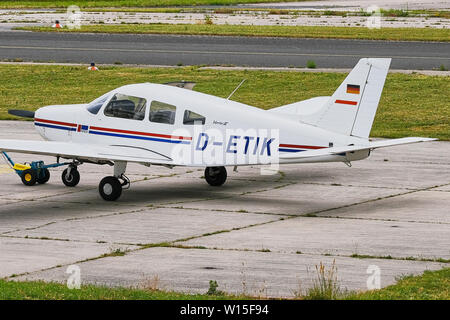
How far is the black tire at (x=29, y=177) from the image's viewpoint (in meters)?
22.6

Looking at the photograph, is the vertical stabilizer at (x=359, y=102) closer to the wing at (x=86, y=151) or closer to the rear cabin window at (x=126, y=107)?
the wing at (x=86, y=151)

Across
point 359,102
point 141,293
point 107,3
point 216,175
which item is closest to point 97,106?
point 216,175

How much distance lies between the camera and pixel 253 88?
39.5m

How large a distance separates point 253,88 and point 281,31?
21.6 m

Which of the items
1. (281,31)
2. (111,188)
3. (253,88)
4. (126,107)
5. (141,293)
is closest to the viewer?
(141,293)

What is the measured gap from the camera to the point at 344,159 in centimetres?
1927

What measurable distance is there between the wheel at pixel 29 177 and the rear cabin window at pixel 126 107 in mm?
2354

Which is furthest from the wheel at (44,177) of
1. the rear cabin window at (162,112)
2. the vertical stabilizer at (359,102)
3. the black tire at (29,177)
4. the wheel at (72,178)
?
the vertical stabilizer at (359,102)

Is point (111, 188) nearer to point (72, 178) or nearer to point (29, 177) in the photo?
point (72, 178)

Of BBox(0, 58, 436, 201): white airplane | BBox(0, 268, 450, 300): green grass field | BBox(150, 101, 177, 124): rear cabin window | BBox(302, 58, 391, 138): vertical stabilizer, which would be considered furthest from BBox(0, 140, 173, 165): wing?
BBox(0, 268, 450, 300): green grass field

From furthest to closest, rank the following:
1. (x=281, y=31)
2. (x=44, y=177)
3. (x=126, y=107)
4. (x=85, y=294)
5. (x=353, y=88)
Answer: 1. (x=281, y=31)
2. (x=44, y=177)
3. (x=126, y=107)
4. (x=353, y=88)
5. (x=85, y=294)
